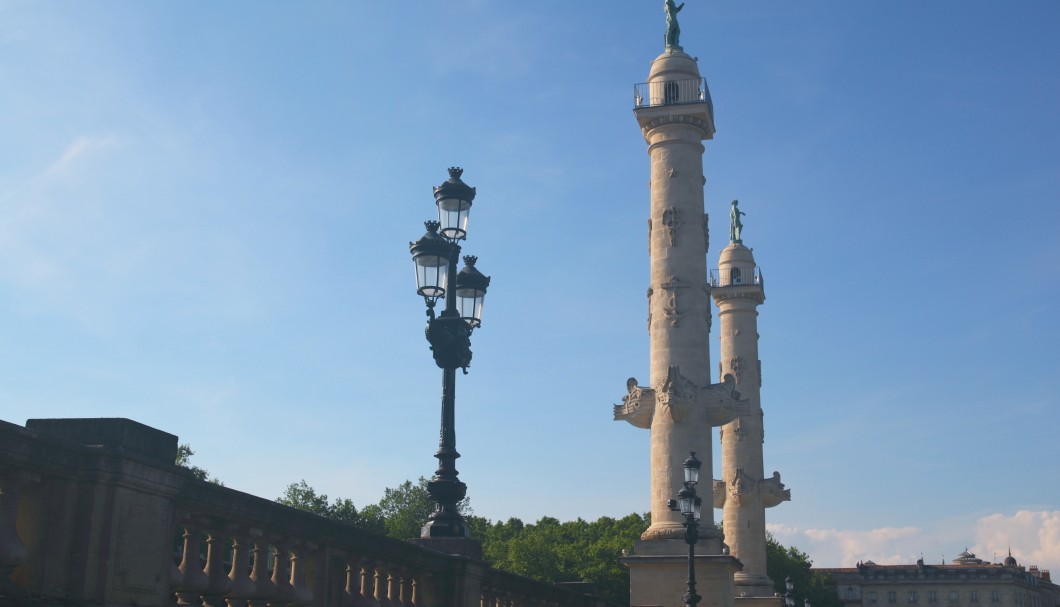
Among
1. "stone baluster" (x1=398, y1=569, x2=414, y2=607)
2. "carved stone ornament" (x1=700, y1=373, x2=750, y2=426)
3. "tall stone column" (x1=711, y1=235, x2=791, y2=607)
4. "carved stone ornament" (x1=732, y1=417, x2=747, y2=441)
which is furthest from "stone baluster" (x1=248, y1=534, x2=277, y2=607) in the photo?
"carved stone ornament" (x1=732, y1=417, x2=747, y2=441)

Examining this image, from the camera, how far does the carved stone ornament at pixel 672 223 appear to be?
→ 1518 inches

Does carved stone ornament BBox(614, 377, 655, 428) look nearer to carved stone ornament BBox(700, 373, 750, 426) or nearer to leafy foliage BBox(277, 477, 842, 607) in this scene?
carved stone ornament BBox(700, 373, 750, 426)

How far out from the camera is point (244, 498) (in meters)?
10.6

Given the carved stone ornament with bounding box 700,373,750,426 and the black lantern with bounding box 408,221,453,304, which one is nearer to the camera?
the black lantern with bounding box 408,221,453,304

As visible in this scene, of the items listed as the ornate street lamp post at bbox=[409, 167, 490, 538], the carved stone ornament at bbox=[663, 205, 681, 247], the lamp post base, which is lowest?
the lamp post base

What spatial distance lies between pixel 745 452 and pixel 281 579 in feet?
163

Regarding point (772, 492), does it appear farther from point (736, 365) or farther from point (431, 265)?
point (431, 265)

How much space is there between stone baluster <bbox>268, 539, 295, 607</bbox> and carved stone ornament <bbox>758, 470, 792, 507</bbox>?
162ft

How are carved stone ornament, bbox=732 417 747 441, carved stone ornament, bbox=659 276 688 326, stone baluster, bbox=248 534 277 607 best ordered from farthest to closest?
carved stone ornament, bbox=732 417 747 441, carved stone ornament, bbox=659 276 688 326, stone baluster, bbox=248 534 277 607

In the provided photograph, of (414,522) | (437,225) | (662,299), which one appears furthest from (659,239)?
(414,522)

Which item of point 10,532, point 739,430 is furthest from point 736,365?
point 10,532

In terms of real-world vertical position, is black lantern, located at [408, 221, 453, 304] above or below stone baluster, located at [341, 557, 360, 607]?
above

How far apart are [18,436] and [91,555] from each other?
1.12 metres

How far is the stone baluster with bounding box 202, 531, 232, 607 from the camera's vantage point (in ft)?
33.4
